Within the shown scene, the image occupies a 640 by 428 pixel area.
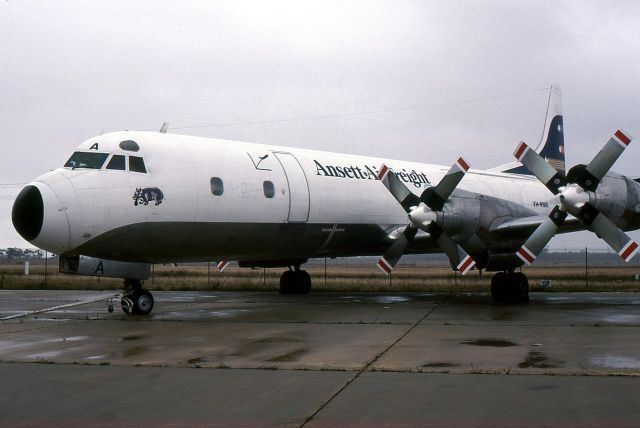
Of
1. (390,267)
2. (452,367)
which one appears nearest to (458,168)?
(390,267)

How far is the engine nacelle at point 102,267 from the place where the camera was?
15.7 metres

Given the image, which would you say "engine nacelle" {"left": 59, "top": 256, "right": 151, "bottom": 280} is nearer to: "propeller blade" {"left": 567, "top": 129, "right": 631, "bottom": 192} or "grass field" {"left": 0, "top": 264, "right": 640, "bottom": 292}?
"propeller blade" {"left": 567, "top": 129, "right": 631, "bottom": 192}

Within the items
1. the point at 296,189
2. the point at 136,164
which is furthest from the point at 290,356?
the point at 296,189

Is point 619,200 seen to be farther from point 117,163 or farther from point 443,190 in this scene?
point 117,163

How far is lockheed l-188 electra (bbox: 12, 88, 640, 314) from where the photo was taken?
15.5m

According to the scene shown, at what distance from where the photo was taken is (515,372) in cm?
851

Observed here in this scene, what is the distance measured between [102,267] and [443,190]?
9204 mm

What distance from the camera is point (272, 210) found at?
61.7 ft

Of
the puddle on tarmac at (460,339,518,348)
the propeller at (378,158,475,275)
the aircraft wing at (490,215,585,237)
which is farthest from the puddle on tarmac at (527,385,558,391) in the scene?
the aircraft wing at (490,215,585,237)

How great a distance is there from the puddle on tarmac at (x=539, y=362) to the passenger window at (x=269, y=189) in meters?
10.2

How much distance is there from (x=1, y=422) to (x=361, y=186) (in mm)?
16640

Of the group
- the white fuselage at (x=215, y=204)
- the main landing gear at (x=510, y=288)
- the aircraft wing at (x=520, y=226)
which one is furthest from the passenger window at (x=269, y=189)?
the main landing gear at (x=510, y=288)

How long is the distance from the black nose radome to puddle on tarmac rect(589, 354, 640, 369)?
36.4ft

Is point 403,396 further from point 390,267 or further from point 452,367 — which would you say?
point 390,267
